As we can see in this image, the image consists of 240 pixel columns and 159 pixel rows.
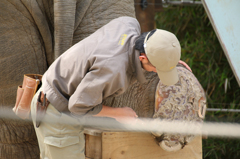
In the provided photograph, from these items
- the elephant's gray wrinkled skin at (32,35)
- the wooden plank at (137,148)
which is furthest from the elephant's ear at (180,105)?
the elephant's gray wrinkled skin at (32,35)

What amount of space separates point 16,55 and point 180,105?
886mm

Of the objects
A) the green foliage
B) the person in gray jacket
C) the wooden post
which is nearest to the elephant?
the person in gray jacket

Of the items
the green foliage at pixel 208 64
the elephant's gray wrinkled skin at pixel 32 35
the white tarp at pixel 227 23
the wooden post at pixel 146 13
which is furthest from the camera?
the green foliage at pixel 208 64

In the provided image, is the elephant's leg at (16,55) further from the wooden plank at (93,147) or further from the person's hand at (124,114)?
the person's hand at (124,114)

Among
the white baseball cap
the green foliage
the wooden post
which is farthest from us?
the green foliage

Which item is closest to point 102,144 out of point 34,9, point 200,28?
point 34,9

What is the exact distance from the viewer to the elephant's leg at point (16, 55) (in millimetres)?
1610

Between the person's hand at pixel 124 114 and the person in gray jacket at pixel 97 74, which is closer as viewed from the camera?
the person in gray jacket at pixel 97 74

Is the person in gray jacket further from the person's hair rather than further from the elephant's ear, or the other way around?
the elephant's ear

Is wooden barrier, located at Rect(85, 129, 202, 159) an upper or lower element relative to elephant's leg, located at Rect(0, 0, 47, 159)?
lower

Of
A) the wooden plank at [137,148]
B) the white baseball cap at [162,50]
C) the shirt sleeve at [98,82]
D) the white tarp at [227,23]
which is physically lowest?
the wooden plank at [137,148]

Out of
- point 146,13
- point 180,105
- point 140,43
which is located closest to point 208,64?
point 146,13

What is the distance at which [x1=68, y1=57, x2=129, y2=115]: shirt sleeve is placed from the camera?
3.87 feet

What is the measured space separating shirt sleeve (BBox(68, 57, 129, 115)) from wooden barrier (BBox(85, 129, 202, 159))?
30 cm
